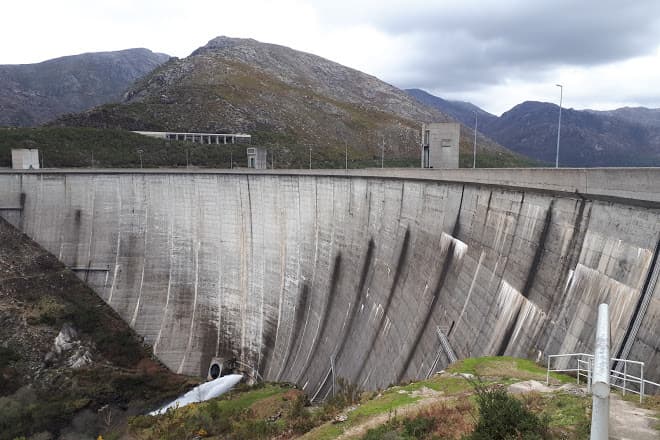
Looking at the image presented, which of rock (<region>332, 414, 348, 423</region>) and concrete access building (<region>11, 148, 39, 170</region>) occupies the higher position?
concrete access building (<region>11, 148, 39, 170</region>)

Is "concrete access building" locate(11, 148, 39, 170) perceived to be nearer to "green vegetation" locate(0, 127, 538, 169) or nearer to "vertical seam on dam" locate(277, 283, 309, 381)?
A: "green vegetation" locate(0, 127, 538, 169)

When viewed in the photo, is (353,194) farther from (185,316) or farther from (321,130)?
(321,130)

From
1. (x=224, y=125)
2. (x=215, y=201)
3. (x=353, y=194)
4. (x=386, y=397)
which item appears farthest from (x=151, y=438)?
(x=224, y=125)

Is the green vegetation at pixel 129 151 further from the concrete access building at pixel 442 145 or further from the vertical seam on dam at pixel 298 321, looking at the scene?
the concrete access building at pixel 442 145

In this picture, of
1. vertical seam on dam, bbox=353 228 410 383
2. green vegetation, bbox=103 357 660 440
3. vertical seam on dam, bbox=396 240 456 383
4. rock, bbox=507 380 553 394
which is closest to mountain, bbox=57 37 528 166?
vertical seam on dam, bbox=353 228 410 383

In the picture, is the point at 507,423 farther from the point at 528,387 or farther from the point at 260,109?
the point at 260,109
